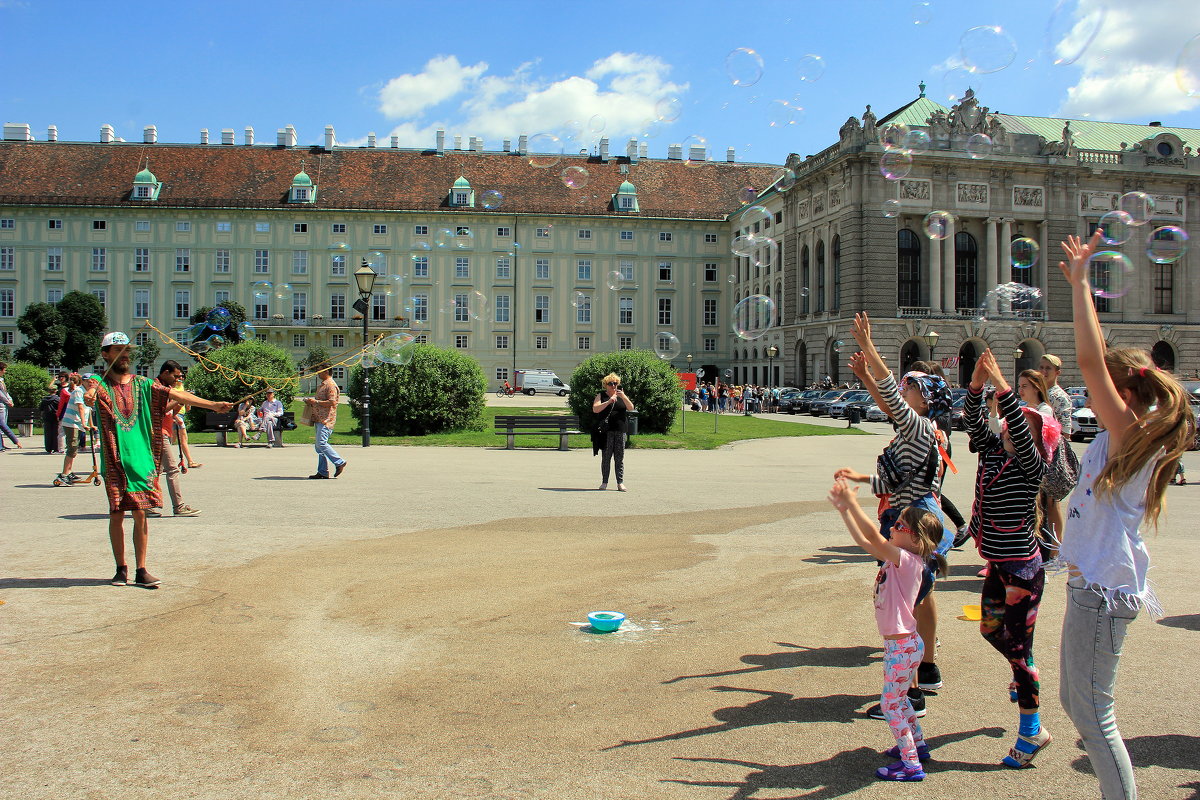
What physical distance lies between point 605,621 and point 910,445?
90.3 inches

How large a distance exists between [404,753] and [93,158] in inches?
3212

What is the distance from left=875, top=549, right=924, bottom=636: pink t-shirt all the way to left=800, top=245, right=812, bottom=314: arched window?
62.2m

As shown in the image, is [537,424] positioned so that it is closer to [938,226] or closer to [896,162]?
[896,162]

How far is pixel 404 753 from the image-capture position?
437 cm

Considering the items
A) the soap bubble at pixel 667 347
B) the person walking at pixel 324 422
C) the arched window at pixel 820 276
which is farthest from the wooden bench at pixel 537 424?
the arched window at pixel 820 276

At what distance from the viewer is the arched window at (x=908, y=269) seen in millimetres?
60969

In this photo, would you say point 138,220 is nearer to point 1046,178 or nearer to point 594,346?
point 594,346

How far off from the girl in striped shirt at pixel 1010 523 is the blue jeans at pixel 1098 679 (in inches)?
39.0

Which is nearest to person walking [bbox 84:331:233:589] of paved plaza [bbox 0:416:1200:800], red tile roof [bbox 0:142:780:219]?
paved plaza [bbox 0:416:1200:800]

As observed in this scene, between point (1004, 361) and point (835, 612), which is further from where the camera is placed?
point (1004, 361)

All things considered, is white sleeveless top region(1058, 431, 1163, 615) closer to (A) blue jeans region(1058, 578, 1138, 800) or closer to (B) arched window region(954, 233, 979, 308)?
(A) blue jeans region(1058, 578, 1138, 800)

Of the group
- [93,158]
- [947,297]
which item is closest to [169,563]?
[947,297]

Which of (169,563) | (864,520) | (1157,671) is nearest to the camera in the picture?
(864,520)

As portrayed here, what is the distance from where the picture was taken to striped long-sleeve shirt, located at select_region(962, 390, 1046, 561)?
4.92 metres
